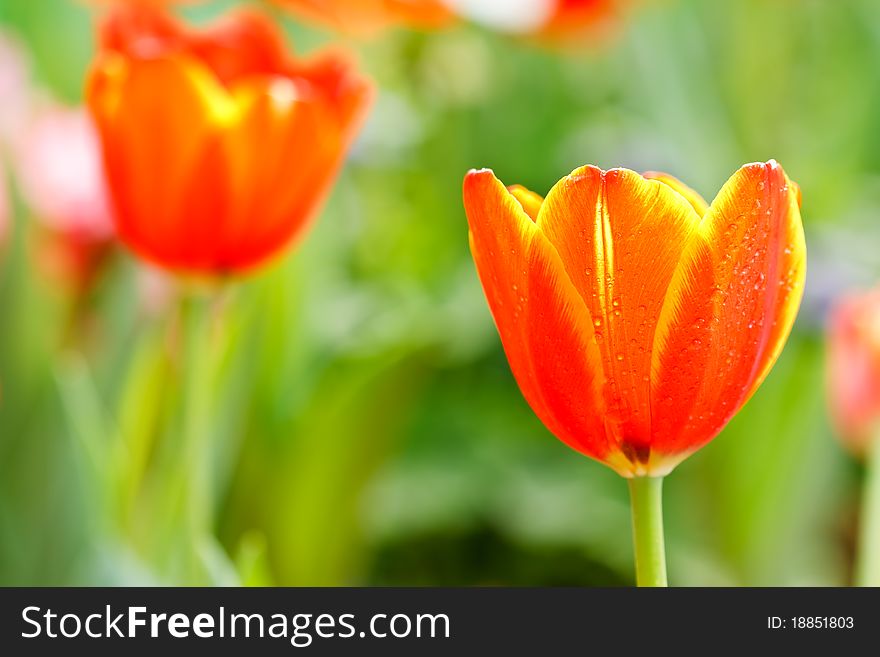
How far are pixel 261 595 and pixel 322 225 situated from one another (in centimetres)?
50

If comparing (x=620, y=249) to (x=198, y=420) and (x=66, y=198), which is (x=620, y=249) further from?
(x=66, y=198)

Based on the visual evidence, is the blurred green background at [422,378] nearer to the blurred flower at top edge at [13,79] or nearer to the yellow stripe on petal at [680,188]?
the blurred flower at top edge at [13,79]

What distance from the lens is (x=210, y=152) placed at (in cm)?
44

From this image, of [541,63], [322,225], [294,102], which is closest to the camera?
[294,102]

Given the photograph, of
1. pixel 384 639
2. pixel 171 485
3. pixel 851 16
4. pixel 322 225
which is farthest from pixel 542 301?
pixel 851 16

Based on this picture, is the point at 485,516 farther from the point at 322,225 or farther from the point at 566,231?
the point at 566,231

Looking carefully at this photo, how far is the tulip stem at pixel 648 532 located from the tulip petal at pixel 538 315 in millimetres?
14

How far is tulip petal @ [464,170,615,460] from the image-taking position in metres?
0.28

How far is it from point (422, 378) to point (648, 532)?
53cm

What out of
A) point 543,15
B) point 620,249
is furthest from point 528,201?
point 543,15

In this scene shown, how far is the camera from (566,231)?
28 cm

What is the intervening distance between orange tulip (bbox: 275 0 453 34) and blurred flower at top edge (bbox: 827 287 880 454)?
13.8 inches

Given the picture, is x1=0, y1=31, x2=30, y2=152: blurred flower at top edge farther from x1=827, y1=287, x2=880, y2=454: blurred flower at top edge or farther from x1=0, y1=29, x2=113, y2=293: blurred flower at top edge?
x1=827, y1=287, x2=880, y2=454: blurred flower at top edge

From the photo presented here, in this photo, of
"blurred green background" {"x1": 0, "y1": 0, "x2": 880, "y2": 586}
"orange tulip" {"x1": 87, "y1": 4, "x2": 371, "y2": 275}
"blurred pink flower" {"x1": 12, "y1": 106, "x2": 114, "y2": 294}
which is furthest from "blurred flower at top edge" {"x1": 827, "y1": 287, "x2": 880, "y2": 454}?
"blurred pink flower" {"x1": 12, "y1": 106, "x2": 114, "y2": 294}
